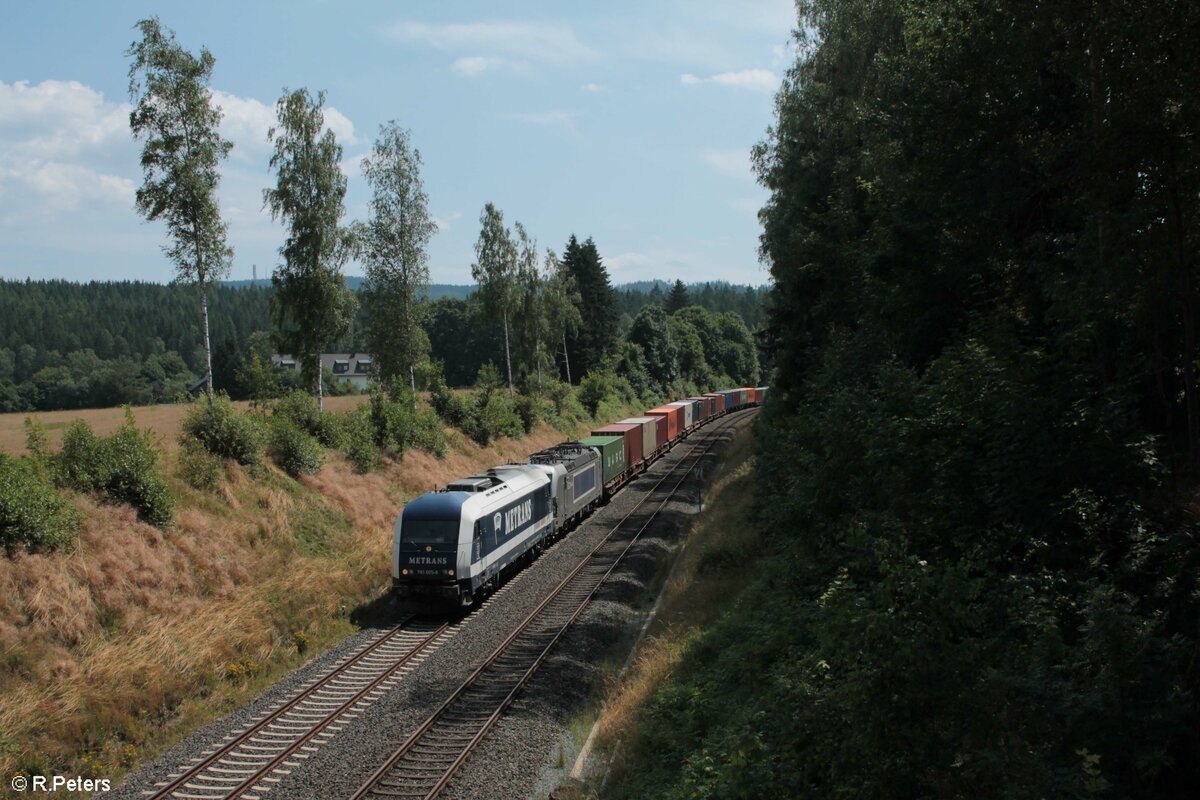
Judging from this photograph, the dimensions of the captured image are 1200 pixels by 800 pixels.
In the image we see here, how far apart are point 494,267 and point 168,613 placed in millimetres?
32313

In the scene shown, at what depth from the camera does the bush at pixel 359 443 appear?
29797mm

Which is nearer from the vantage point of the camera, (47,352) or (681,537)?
(681,537)

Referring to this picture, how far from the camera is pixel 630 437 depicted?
39938 mm

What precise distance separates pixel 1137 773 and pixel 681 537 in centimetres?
2269

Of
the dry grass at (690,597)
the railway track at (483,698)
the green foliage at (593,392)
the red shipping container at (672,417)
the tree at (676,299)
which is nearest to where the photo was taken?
the railway track at (483,698)

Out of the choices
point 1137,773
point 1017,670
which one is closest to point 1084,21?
point 1017,670

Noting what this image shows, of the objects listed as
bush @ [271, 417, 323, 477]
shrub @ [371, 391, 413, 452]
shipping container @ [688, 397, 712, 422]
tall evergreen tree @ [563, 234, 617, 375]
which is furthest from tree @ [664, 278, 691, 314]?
bush @ [271, 417, 323, 477]

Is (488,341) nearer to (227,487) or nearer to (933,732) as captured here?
(227,487)

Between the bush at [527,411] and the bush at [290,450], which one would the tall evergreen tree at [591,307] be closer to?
the bush at [527,411]

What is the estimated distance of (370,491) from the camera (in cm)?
2852

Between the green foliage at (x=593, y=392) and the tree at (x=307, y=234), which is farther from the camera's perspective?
the green foliage at (x=593, y=392)

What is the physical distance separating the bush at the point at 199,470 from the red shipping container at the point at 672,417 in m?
30.3

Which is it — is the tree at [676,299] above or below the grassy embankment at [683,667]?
above

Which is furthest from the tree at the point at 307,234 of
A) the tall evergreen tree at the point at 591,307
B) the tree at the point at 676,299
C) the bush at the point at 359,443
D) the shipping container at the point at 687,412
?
the tree at the point at 676,299
